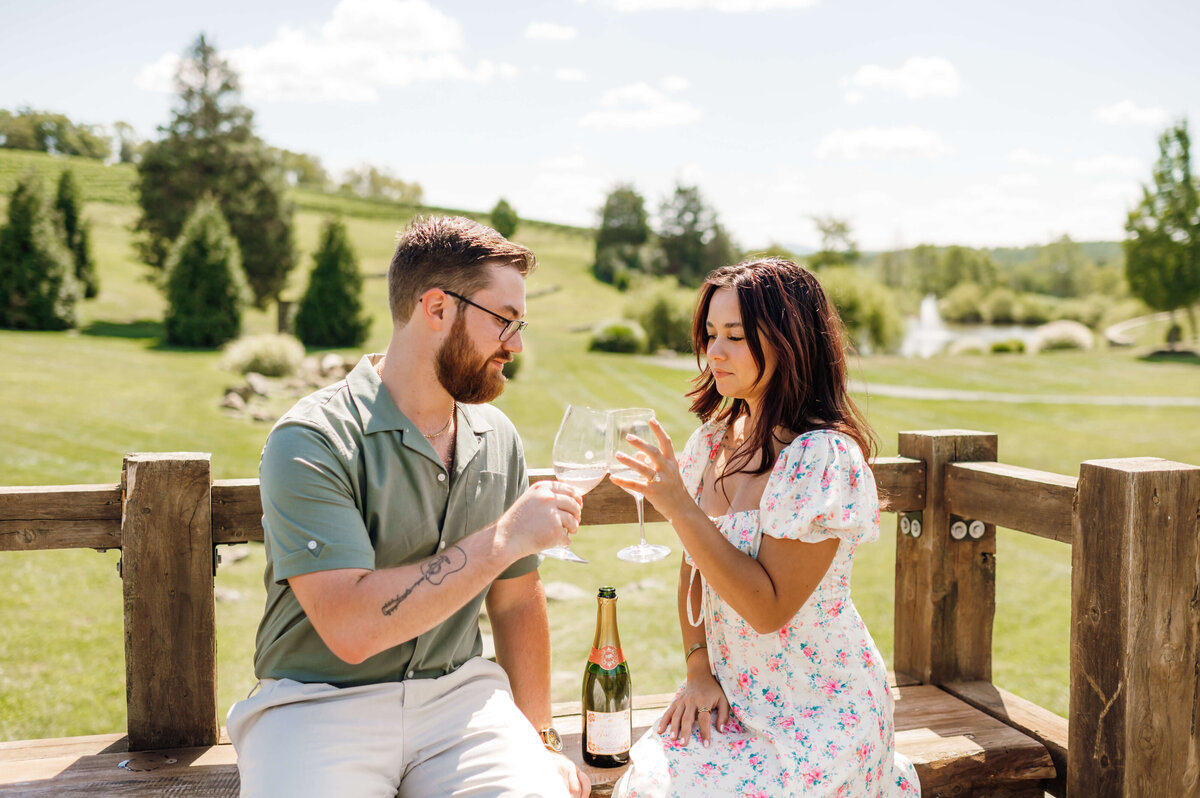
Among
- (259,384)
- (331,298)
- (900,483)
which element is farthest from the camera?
(331,298)

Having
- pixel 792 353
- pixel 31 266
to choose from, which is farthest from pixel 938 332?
pixel 792 353

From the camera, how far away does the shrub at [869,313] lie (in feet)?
94.0

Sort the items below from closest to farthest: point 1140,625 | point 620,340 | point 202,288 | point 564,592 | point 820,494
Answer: point 820,494 < point 1140,625 < point 564,592 < point 202,288 < point 620,340

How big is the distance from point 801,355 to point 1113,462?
3.15 ft

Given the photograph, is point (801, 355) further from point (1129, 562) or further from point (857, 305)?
point (857, 305)

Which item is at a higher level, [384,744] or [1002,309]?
[1002,309]

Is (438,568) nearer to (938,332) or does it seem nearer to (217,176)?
(217,176)

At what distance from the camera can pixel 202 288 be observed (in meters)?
22.4

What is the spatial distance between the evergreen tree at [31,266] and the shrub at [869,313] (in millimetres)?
23269

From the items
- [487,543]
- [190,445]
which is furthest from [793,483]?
[190,445]

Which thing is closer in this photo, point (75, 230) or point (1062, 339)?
point (75, 230)

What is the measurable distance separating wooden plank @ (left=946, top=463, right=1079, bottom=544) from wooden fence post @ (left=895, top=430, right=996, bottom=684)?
74mm

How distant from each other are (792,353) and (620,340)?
23.4 meters

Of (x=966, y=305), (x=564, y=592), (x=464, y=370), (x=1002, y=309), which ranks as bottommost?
(x=564, y=592)
